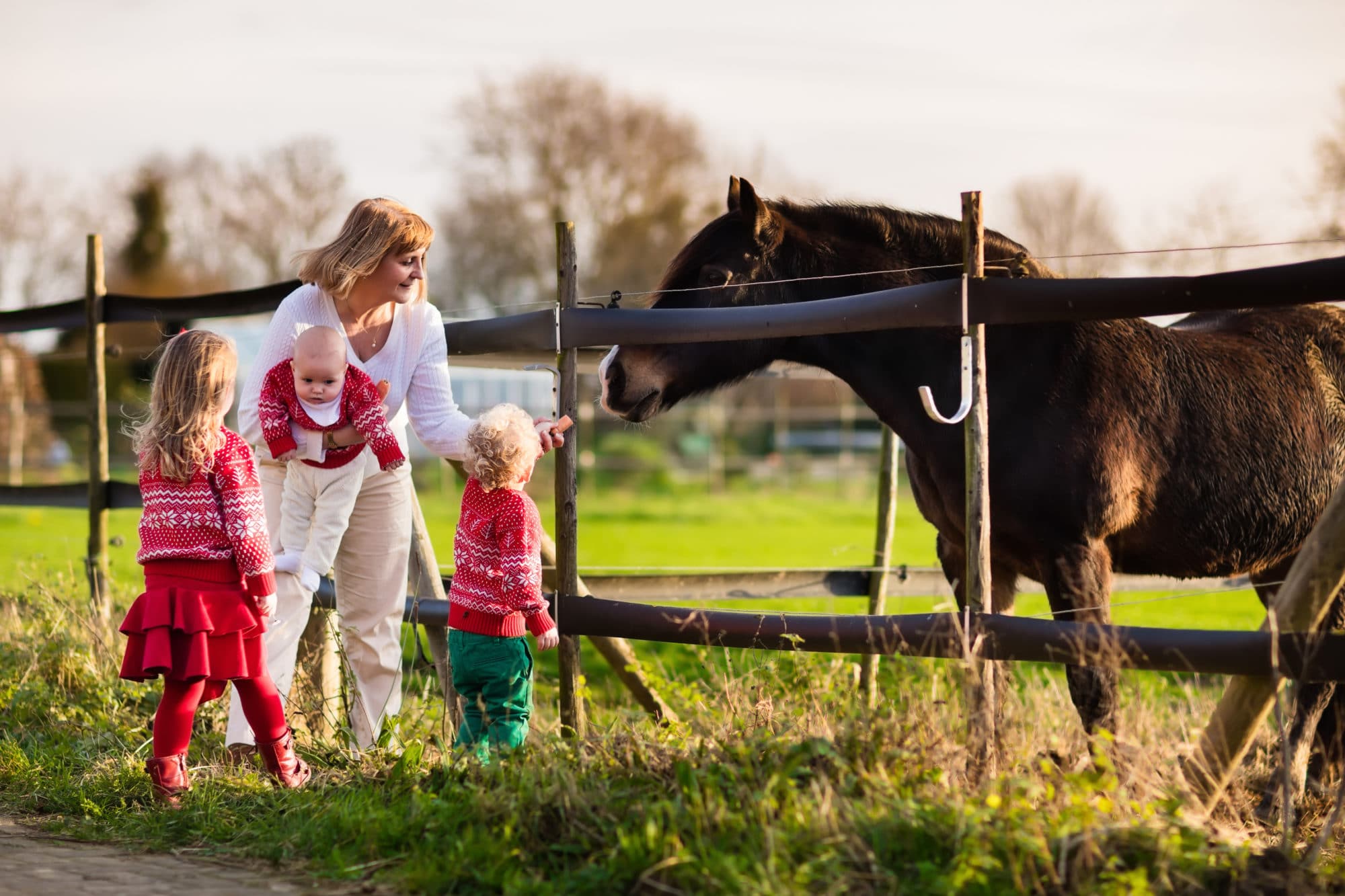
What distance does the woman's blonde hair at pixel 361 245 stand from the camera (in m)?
3.91

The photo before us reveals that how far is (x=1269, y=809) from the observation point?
397 cm

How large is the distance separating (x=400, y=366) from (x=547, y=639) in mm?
1100

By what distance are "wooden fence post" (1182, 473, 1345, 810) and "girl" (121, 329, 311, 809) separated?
2.73m

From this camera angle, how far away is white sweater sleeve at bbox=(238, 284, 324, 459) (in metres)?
3.88

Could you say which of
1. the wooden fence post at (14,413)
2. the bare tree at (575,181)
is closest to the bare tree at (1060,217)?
the bare tree at (575,181)

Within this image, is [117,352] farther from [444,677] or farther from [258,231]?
[258,231]

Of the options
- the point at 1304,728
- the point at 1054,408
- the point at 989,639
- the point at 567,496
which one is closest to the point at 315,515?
the point at 567,496

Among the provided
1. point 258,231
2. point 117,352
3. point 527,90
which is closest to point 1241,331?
point 117,352

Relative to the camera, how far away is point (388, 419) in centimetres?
407

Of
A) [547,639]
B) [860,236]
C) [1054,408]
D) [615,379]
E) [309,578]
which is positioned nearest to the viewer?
[547,639]

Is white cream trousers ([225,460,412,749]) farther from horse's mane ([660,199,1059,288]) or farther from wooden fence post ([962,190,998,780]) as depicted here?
wooden fence post ([962,190,998,780])

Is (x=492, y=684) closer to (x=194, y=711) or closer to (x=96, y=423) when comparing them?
(x=194, y=711)

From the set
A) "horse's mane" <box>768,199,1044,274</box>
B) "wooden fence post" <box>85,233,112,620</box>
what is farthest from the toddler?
"wooden fence post" <box>85,233,112,620</box>

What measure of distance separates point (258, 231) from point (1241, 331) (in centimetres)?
3506
